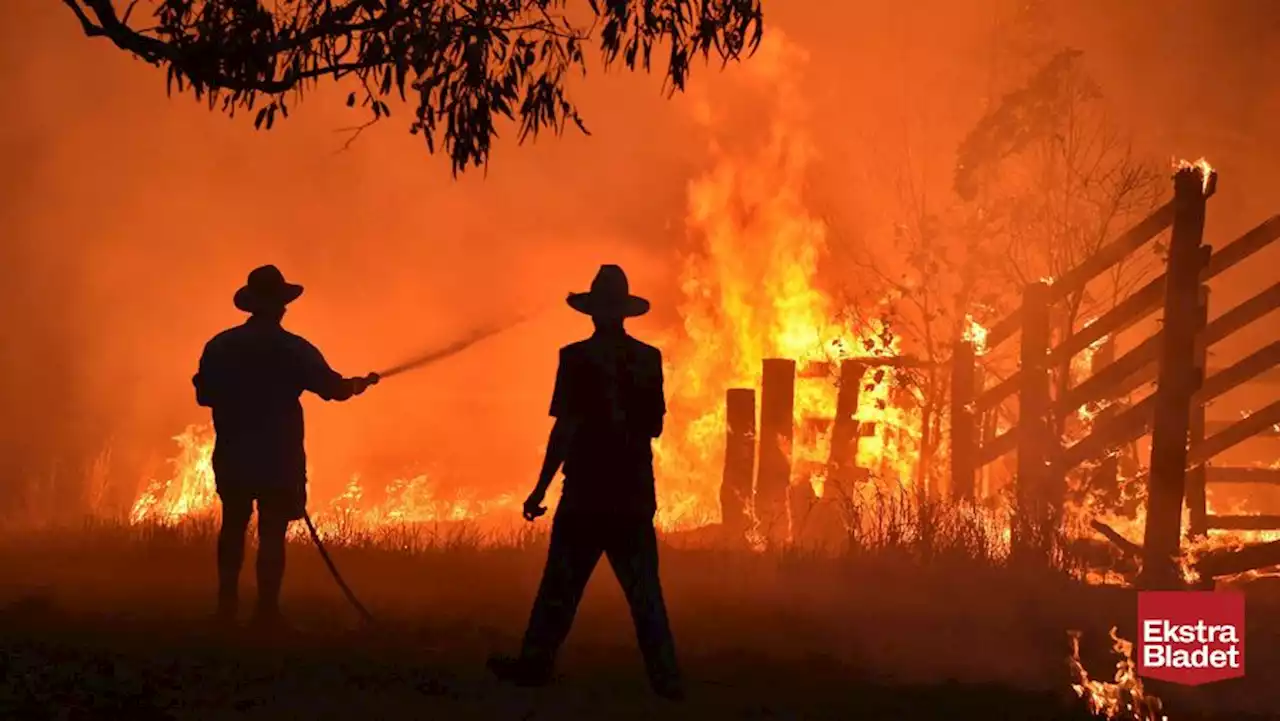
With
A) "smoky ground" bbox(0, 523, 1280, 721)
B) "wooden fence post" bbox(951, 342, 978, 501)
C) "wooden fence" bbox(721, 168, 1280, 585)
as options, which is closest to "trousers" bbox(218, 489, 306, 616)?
"smoky ground" bbox(0, 523, 1280, 721)

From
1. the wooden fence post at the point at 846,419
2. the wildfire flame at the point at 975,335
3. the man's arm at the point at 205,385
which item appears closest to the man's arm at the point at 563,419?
the man's arm at the point at 205,385

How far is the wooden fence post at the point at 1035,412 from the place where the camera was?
13.1m

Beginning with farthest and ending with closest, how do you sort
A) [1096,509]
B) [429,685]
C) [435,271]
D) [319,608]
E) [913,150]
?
[435,271]
[913,150]
[1096,509]
[319,608]
[429,685]

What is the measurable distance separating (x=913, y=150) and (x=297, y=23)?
14633mm

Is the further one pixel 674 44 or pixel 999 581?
pixel 999 581

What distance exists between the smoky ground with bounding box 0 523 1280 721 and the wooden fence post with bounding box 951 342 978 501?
1.81 metres

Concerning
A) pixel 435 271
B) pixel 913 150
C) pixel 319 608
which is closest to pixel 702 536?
pixel 319 608

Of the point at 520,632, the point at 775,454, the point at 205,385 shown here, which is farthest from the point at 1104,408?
the point at 205,385

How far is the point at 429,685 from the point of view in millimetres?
7414

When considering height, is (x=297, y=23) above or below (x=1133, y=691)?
above

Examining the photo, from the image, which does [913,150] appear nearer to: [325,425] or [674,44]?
[674,44]

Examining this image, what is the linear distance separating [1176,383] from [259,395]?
7.15m

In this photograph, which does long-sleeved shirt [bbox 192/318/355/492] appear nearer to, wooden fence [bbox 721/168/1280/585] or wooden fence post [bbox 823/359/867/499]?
wooden fence [bbox 721/168/1280/585]

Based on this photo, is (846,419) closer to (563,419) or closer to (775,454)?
(775,454)
